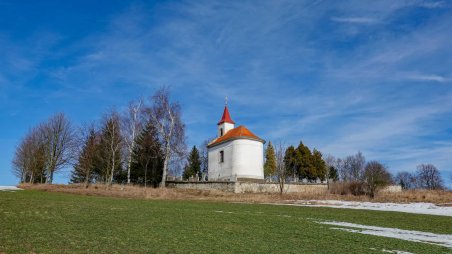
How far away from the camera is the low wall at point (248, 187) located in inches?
1447

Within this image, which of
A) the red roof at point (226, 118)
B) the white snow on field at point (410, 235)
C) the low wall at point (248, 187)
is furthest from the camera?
the red roof at point (226, 118)

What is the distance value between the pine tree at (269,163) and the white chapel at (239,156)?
25605 mm

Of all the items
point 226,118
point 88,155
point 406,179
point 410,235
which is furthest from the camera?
point 406,179

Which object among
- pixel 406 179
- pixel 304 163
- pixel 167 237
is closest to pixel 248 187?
pixel 167 237

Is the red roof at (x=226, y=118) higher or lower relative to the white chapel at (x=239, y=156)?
higher

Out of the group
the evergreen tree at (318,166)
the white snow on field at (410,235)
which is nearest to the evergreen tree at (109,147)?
the white snow on field at (410,235)

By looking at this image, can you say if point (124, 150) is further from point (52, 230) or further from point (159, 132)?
point (52, 230)

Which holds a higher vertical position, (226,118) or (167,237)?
(226,118)

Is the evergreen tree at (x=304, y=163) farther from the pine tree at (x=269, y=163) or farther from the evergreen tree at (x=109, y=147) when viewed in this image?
the evergreen tree at (x=109, y=147)

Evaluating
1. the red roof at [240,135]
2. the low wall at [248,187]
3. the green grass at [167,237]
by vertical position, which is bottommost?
the green grass at [167,237]

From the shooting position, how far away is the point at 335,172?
85.4m

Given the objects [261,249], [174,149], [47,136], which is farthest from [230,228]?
[47,136]

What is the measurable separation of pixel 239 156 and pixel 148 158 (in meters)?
11.5

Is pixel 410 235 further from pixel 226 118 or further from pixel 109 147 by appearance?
pixel 226 118
